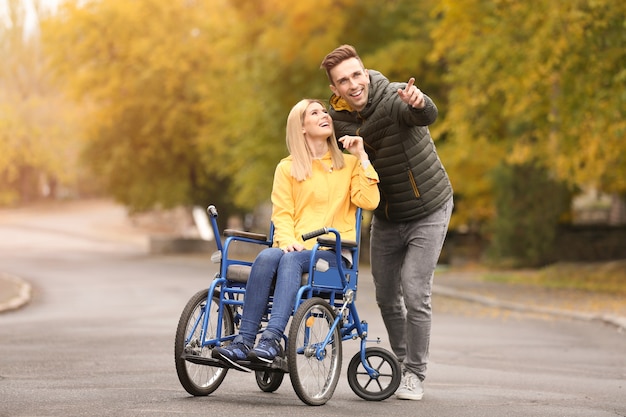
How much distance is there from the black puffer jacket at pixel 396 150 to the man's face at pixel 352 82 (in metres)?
0.08

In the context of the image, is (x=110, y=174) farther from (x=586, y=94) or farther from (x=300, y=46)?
(x=586, y=94)

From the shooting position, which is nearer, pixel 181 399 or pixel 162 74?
pixel 181 399

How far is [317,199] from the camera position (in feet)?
24.2

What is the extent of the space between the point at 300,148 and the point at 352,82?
492 millimetres

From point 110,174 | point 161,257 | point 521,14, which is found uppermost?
point 521,14

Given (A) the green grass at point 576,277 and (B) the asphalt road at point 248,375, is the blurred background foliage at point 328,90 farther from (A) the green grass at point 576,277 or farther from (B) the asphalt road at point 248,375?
(B) the asphalt road at point 248,375

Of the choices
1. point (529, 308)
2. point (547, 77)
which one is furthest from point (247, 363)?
point (547, 77)

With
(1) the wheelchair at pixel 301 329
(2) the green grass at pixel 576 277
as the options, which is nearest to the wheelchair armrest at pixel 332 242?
(1) the wheelchair at pixel 301 329

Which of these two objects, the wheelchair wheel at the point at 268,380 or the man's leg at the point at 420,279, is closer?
the man's leg at the point at 420,279

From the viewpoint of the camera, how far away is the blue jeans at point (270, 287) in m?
6.93

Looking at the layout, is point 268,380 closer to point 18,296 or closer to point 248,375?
point 248,375

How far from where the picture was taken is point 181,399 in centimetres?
712

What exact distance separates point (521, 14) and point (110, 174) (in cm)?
2579

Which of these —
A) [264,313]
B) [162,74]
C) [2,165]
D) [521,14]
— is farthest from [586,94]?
[2,165]
